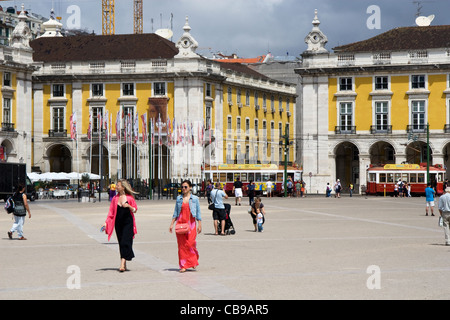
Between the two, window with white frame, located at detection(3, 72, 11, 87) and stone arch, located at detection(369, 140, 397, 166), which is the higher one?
window with white frame, located at detection(3, 72, 11, 87)

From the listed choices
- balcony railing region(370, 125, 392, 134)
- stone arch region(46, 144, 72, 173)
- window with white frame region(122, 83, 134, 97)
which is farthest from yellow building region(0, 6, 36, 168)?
balcony railing region(370, 125, 392, 134)

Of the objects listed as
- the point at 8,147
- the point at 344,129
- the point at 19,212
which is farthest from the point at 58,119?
the point at 19,212

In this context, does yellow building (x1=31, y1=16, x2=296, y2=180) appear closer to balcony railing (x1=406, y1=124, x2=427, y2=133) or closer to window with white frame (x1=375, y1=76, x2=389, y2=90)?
window with white frame (x1=375, y1=76, x2=389, y2=90)

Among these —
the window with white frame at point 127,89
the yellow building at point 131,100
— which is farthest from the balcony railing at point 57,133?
the window with white frame at point 127,89

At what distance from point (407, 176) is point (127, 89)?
1104 inches

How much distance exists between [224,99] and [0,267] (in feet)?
248

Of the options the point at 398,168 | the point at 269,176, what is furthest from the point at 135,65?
the point at 398,168

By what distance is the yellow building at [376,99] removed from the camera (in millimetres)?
83875

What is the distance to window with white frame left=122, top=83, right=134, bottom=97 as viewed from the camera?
91875mm

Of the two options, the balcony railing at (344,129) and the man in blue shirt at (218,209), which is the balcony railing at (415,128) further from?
the man in blue shirt at (218,209)

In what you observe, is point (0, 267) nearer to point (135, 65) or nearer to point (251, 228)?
point (251, 228)

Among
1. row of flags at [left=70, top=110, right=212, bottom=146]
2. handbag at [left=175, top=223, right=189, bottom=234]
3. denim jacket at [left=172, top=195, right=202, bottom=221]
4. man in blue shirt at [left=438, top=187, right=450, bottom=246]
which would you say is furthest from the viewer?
row of flags at [left=70, top=110, right=212, bottom=146]

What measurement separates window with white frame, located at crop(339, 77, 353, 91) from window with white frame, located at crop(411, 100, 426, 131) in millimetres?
5545

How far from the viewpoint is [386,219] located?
124ft
